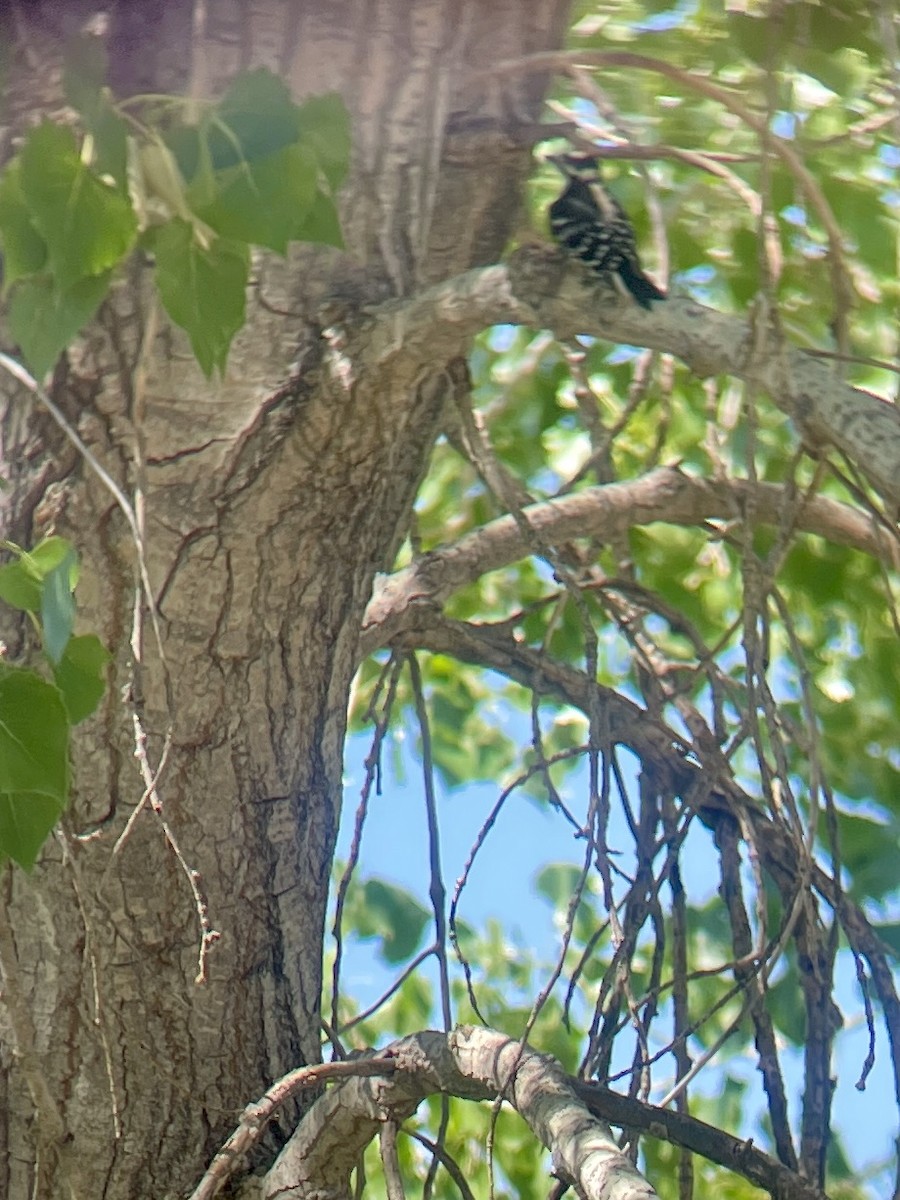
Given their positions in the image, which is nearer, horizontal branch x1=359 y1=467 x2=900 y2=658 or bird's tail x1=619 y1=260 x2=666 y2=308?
bird's tail x1=619 y1=260 x2=666 y2=308

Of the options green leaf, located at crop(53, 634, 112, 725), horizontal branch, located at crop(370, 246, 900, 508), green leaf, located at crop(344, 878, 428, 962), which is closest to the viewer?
green leaf, located at crop(53, 634, 112, 725)

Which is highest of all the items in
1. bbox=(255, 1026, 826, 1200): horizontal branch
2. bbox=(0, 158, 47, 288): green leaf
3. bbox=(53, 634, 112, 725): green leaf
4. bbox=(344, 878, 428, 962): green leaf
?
bbox=(0, 158, 47, 288): green leaf

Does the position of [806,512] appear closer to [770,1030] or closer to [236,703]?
[770,1030]

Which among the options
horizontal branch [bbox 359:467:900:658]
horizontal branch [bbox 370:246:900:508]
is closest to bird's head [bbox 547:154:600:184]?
horizontal branch [bbox 359:467:900:658]

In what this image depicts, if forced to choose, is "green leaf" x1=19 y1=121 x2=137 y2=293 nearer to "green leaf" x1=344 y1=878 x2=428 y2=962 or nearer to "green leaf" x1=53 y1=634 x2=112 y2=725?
"green leaf" x1=53 y1=634 x2=112 y2=725

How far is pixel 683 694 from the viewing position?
5.26 feet

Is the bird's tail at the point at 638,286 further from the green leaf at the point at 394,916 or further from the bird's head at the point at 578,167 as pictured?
the green leaf at the point at 394,916

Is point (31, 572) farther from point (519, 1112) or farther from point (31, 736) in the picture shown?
point (519, 1112)

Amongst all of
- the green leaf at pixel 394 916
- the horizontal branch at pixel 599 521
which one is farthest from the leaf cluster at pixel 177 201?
the green leaf at pixel 394 916

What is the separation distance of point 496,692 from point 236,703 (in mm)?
1857

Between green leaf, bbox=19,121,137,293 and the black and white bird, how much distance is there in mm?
474

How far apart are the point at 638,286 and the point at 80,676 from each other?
602 mm

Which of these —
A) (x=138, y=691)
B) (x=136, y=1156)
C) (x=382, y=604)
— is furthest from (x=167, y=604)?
(x=136, y=1156)

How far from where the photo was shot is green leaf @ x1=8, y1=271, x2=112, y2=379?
75 cm
